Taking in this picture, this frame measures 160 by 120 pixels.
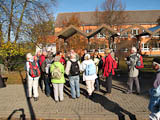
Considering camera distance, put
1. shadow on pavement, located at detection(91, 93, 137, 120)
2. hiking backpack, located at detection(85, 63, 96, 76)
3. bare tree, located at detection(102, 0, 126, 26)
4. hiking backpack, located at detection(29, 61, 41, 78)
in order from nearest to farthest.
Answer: shadow on pavement, located at detection(91, 93, 137, 120), hiking backpack, located at detection(29, 61, 41, 78), hiking backpack, located at detection(85, 63, 96, 76), bare tree, located at detection(102, 0, 126, 26)

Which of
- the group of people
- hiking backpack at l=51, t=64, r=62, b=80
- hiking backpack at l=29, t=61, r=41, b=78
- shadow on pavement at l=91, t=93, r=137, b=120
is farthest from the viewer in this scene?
hiking backpack at l=29, t=61, r=41, b=78

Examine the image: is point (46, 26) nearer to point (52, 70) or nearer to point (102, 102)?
point (52, 70)

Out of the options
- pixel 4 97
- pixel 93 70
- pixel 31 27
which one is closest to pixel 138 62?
pixel 93 70

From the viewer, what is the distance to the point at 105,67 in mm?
6156

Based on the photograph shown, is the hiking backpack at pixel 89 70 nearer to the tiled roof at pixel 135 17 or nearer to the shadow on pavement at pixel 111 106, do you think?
the shadow on pavement at pixel 111 106

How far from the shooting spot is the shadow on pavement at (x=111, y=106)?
444cm

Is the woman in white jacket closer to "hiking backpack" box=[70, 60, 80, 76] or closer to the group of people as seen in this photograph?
the group of people

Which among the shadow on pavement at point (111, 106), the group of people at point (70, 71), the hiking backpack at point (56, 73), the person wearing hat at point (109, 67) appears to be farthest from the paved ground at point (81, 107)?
the hiking backpack at point (56, 73)

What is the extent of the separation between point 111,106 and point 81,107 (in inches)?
40.6

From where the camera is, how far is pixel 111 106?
5.17 m

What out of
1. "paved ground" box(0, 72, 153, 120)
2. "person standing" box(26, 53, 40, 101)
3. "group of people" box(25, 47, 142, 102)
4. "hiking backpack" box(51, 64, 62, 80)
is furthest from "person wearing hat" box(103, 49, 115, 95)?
"person standing" box(26, 53, 40, 101)

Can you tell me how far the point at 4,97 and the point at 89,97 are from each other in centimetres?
374

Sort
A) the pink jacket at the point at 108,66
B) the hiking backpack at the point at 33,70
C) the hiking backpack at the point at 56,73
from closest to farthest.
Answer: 1. the hiking backpack at the point at 56,73
2. the hiking backpack at the point at 33,70
3. the pink jacket at the point at 108,66

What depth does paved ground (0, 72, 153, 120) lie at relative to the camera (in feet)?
14.8
